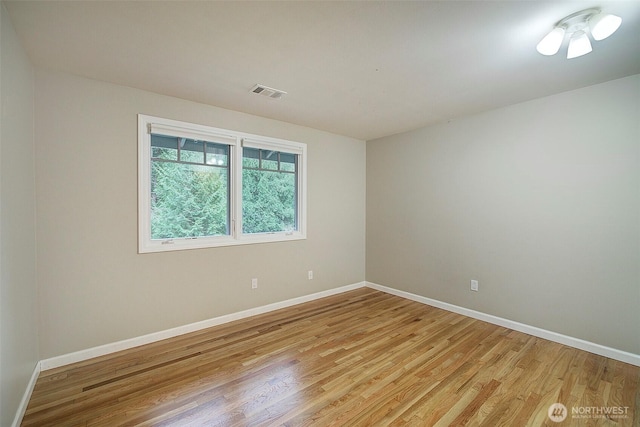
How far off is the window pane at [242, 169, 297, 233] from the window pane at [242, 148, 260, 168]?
74 mm

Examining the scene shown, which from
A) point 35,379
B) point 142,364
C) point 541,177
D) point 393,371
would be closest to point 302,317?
point 393,371

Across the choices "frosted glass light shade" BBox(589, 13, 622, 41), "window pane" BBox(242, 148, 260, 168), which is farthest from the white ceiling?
"window pane" BBox(242, 148, 260, 168)

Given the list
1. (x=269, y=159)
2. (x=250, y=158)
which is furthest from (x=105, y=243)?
(x=269, y=159)

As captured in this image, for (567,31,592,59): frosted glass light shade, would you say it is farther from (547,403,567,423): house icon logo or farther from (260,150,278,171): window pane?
(260,150,278,171): window pane

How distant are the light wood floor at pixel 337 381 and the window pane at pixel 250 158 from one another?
1.90m

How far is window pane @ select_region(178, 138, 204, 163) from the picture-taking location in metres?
3.01

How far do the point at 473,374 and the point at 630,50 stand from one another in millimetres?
2655

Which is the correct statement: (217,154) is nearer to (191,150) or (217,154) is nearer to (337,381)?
(191,150)

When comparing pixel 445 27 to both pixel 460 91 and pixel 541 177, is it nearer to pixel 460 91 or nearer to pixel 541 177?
pixel 460 91

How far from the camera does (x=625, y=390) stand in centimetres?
206

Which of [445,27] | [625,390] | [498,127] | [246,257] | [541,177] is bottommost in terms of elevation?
[625,390]

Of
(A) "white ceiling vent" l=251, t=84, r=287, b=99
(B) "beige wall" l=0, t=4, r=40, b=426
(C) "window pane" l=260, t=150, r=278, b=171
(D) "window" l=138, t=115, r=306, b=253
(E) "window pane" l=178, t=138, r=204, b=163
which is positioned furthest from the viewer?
(C) "window pane" l=260, t=150, r=278, b=171

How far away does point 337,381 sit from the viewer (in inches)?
84.9

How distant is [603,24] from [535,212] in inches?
71.1
